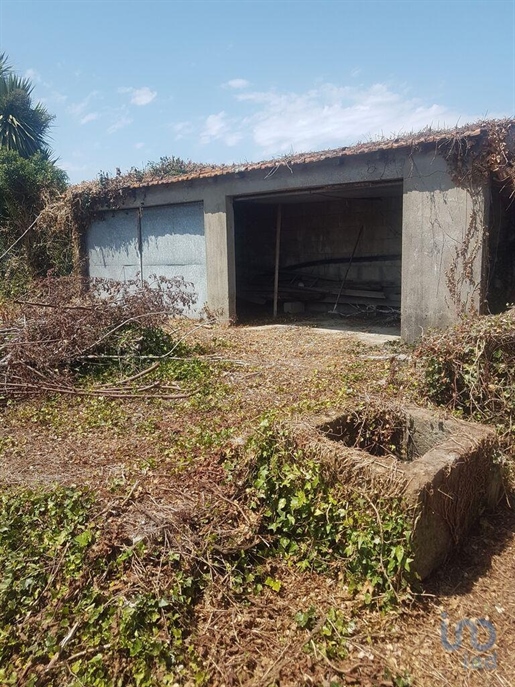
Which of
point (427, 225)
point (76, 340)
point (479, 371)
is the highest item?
point (427, 225)

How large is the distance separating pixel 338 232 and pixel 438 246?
5737 mm

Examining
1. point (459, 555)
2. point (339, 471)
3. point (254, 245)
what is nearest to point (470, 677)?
point (459, 555)

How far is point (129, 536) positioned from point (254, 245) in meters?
13.2

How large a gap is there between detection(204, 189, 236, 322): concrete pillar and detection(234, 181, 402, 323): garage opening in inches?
40.1

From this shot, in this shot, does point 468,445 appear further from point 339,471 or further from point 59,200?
point 59,200

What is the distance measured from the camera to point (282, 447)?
3674 millimetres

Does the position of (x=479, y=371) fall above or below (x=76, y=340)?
below

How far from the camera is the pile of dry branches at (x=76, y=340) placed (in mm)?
6266

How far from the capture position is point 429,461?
11.0 feet

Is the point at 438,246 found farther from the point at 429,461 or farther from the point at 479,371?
the point at 429,461

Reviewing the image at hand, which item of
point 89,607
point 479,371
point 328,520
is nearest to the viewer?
point 89,607

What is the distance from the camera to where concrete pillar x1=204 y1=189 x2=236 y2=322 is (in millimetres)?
11094

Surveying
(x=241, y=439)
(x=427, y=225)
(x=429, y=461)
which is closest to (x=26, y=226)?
(x=427, y=225)

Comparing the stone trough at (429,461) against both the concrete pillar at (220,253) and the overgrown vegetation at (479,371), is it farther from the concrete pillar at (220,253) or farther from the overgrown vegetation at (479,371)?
the concrete pillar at (220,253)
